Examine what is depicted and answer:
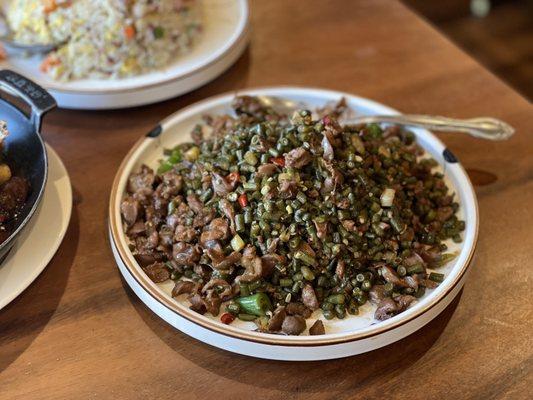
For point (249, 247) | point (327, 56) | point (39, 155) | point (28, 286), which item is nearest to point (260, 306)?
point (249, 247)

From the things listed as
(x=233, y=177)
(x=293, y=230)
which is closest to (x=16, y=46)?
(x=233, y=177)

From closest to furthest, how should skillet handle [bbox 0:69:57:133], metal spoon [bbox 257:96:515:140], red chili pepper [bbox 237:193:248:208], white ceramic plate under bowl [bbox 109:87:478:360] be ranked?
white ceramic plate under bowl [bbox 109:87:478:360]
red chili pepper [bbox 237:193:248:208]
skillet handle [bbox 0:69:57:133]
metal spoon [bbox 257:96:515:140]

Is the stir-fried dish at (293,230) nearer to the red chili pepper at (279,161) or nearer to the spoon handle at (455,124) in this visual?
the red chili pepper at (279,161)

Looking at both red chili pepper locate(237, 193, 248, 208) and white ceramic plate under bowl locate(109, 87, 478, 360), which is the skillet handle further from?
red chili pepper locate(237, 193, 248, 208)

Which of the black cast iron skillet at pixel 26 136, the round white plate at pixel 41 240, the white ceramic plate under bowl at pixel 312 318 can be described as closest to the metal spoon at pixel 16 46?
the black cast iron skillet at pixel 26 136

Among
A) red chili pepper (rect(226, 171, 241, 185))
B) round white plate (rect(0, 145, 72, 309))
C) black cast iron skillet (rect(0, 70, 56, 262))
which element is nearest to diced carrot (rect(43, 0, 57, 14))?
black cast iron skillet (rect(0, 70, 56, 262))

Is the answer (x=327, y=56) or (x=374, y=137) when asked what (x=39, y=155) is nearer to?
(x=374, y=137)
